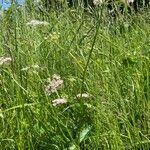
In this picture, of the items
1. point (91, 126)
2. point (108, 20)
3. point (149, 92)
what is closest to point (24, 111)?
point (91, 126)

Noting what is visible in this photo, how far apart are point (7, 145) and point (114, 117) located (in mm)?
414

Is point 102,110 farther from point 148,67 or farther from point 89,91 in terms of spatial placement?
point 148,67

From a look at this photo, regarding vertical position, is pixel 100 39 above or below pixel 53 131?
above

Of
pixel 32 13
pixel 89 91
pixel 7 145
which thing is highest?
pixel 32 13

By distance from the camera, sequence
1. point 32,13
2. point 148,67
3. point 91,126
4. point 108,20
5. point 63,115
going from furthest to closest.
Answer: point 32,13, point 108,20, point 148,67, point 63,115, point 91,126

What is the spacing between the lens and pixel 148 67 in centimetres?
230

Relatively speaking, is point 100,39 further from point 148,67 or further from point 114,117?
point 114,117

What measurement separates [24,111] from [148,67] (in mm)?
612

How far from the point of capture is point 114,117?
1.86 meters

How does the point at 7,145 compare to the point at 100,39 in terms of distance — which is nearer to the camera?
the point at 7,145

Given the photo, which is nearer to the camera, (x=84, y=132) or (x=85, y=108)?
(x=84, y=132)

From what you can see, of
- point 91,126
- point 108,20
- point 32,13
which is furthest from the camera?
point 32,13

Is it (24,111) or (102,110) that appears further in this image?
(24,111)

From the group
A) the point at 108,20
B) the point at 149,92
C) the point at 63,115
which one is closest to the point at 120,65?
the point at 149,92
